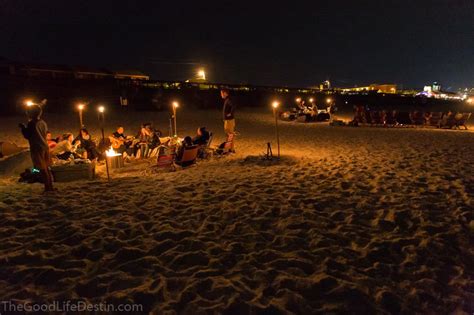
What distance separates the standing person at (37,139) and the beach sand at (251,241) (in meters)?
0.55

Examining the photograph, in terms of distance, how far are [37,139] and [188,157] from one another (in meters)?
3.61

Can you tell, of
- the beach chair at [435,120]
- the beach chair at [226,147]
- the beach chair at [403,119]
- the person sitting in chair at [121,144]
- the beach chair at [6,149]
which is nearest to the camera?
the beach chair at [6,149]

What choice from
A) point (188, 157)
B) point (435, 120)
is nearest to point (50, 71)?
point (188, 157)

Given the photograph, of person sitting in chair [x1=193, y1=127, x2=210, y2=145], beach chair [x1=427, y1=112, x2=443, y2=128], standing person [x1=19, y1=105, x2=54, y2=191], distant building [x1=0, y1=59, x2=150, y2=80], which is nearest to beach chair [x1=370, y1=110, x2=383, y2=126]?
beach chair [x1=427, y1=112, x2=443, y2=128]

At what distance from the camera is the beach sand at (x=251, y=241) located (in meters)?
3.06

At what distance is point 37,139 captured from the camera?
19.8 feet

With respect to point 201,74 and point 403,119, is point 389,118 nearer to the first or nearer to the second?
point 403,119

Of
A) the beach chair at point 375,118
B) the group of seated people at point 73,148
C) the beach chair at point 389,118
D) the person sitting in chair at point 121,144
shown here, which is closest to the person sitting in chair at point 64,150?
the group of seated people at point 73,148

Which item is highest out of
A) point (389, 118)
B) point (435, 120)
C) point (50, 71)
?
point (50, 71)

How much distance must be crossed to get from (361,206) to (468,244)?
1.55m

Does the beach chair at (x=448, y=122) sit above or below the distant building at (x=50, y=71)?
below

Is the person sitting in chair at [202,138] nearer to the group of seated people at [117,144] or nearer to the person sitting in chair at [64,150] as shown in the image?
the group of seated people at [117,144]

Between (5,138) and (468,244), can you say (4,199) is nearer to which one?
(468,244)

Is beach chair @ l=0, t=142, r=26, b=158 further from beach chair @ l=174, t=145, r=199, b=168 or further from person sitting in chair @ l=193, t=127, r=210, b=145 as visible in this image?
person sitting in chair @ l=193, t=127, r=210, b=145
